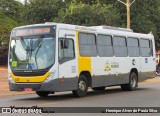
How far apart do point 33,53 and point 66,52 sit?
4.50 feet

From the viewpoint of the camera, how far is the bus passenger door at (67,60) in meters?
18.0

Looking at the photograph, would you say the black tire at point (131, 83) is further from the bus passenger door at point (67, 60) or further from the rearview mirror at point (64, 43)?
the rearview mirror at point (64, 43)

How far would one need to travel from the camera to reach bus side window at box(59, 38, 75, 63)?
18.0 meters

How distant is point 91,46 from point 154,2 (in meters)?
36.7

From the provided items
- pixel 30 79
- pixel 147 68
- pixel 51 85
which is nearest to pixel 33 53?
pixel 30 79

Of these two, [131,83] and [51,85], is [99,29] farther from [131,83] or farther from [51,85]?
[51,85]

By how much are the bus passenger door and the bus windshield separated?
1.44 ft

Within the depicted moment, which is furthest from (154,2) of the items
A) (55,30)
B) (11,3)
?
(55,30)

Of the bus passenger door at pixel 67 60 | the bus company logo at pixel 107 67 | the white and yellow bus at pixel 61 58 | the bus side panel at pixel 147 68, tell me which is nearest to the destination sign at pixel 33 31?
the white and yellow bus at pixel 61 58

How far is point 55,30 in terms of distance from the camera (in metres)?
18.0

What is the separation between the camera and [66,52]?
60.3 ft

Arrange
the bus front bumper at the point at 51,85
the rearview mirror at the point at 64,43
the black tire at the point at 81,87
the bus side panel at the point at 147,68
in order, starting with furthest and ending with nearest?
the bus side panel at the point at 147,68 → the black tire at the point at 81,87 → the rearview mirror at the point at 64,43 → the bus front bumper at the point at 51,85

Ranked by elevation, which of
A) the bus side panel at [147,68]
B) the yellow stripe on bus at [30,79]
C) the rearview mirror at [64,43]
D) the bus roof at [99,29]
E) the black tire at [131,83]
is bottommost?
the black tire at [131,83]

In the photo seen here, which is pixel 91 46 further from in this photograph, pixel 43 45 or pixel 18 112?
pixel 18 112
